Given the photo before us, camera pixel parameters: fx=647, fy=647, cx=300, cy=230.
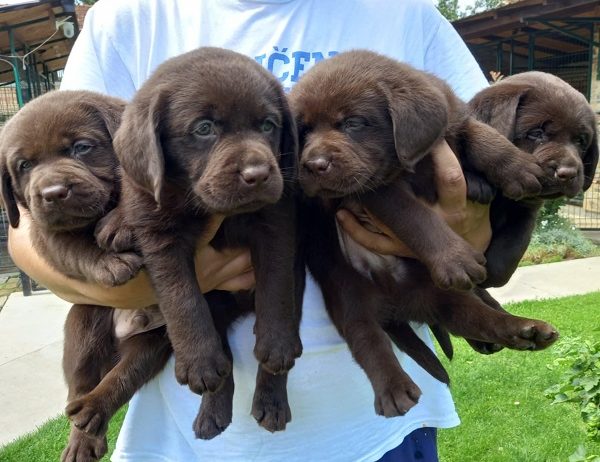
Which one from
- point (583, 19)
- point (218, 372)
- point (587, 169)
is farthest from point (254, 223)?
point (583, 19)

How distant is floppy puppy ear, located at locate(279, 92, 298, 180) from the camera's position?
2.07 metres

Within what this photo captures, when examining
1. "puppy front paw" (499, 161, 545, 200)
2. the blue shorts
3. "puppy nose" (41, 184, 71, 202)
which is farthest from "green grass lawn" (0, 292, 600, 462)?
"puppy nose" (41, 184, 71, 202)

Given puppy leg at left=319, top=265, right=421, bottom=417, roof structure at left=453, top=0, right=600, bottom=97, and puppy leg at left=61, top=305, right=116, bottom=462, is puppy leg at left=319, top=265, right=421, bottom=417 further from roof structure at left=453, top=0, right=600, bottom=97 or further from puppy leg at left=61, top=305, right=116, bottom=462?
roof structure at left=453, top=0, right=600, bottom=97

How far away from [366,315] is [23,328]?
542cm

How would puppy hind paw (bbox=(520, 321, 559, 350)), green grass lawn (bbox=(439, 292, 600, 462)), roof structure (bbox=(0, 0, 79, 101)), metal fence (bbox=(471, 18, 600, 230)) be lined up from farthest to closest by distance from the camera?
metal fence (bbox=(471, 18, 600, 230)), roof structure (bbox=(0, 0, 79, 101)), green grass lawn (bbox=(439, 292, 600, 462)), puppy hind paw (bbox=(520, 321, 559, 350))

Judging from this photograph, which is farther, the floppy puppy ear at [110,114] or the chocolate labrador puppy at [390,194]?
the floppy puppy ear at [110,114]

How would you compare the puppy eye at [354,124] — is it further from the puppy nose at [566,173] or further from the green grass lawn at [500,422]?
the green grass lawn at [500,422]

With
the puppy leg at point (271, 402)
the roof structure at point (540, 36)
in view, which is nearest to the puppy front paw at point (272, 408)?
the puppy leg at point (271, 402)

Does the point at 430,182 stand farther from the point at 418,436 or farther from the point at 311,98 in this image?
the point at 418,436

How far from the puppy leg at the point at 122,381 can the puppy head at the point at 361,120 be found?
2.52ft

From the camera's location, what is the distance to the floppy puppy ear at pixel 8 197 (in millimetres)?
2143

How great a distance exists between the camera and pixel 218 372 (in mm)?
1882

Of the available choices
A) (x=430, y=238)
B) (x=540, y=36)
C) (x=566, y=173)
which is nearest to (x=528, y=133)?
(x=566, y=173)

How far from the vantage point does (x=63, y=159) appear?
6.73ft
